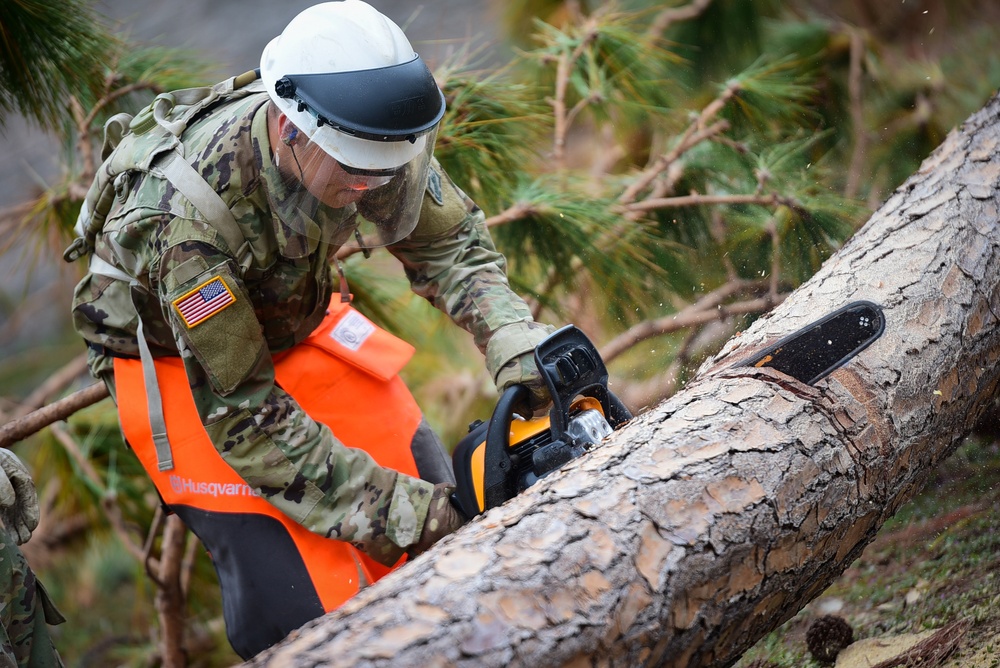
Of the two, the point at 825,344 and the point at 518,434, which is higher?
the point at 825,344

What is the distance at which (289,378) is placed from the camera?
154 centimetres

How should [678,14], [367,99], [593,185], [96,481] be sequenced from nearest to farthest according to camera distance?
[367,99], [96,481], [593,185], [678,14]

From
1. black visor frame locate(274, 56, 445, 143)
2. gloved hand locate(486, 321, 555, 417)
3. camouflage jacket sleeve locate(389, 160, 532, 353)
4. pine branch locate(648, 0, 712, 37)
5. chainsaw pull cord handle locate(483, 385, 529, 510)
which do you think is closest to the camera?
black visor frame locate(274, 56, 445, 143)

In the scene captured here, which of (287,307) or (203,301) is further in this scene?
(287,307)

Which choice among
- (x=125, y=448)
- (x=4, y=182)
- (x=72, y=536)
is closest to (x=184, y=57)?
(x=125, y=448)

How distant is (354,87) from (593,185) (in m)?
1.20

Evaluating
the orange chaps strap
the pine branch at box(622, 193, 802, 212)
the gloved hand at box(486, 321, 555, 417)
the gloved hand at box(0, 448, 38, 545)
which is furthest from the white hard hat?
the pine branch at box(622, 193, 802, 212)

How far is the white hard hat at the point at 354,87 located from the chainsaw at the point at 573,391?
39 centimetres

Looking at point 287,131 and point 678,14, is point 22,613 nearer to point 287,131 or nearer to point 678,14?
point 287,131

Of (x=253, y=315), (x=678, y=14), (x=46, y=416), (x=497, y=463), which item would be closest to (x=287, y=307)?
(x=253, y=315)

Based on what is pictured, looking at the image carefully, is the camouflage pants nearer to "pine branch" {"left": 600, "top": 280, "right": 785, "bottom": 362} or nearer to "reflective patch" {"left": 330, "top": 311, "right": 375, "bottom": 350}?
"reflective patch" {"left": 330, "top": 311, "right": 375, "bottom": 350}

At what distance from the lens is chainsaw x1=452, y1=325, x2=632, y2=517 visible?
125 cm

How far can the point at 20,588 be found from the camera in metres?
1.27

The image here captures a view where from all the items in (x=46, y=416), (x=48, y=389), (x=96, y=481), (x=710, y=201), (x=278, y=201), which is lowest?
(x=96, y=481)
